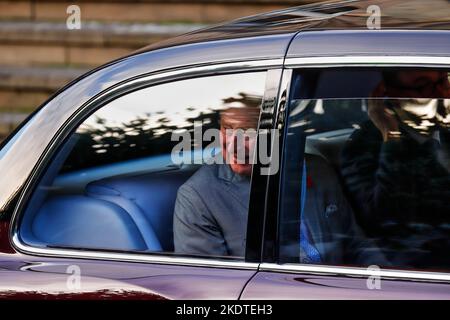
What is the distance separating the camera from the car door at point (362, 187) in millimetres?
2521

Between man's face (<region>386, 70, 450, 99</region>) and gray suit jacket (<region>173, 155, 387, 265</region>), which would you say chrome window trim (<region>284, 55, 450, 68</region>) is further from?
gray suit jacket (<region>173, 155, 387, 265</region>)

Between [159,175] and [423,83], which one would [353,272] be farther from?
[159,175]

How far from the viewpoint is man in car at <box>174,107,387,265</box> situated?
2633mm

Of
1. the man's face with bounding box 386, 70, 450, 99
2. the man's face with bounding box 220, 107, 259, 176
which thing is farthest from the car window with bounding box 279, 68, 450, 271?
the man's face with bounding box 220, 107, 259, 176

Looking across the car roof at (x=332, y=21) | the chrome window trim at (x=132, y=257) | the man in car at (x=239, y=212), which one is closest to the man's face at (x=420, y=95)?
the car roof at (x=332, y=21)

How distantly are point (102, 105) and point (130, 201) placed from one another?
0.35m

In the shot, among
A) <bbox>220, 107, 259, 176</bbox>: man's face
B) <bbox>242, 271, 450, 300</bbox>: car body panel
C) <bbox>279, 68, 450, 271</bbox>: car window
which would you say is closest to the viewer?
<bbox>242, 271, 450, 300</bbox>: car body panel

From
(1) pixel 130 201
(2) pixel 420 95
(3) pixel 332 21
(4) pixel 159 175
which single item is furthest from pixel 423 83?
(1) pixel 130 201

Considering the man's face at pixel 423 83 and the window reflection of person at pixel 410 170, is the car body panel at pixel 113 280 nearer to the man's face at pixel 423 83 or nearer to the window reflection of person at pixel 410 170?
the window reflection of person at pixel 410 170

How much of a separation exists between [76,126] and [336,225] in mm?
749

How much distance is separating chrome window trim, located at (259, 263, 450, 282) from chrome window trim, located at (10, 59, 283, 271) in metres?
0.06

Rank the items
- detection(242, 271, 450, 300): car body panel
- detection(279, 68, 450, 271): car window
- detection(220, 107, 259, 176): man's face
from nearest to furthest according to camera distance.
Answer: detection(242, 271, 450, 300): car body panel, detection(279, 68, 450, 271): car window, detection(220, 107, 259, 176): man's face

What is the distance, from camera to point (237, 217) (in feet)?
9.07
